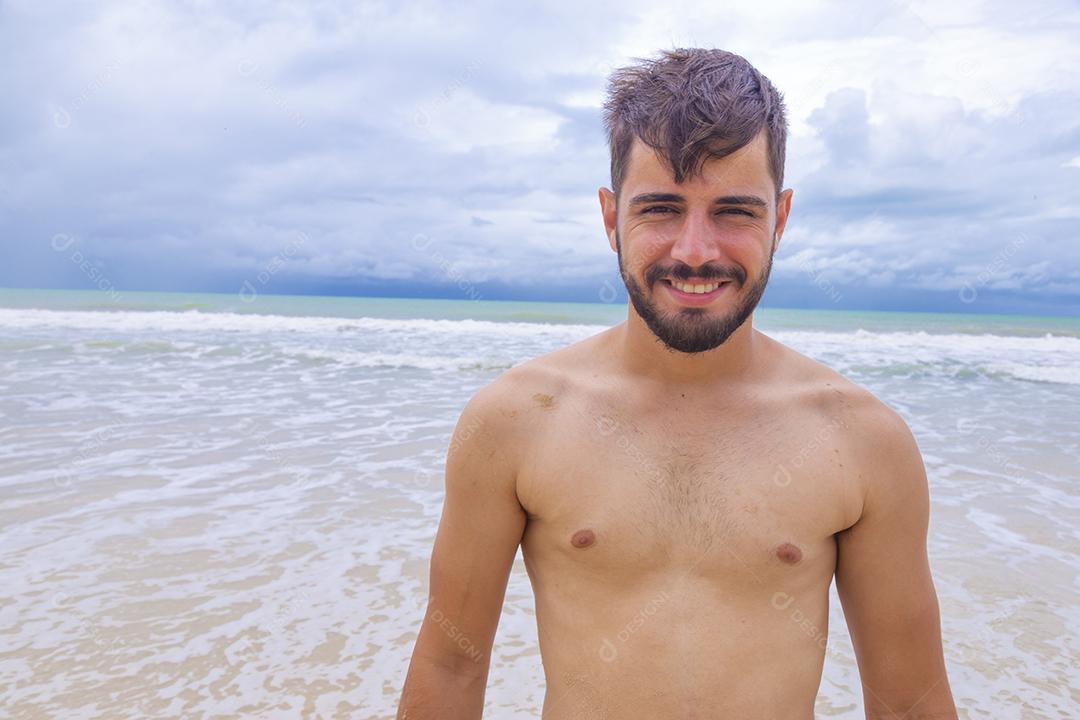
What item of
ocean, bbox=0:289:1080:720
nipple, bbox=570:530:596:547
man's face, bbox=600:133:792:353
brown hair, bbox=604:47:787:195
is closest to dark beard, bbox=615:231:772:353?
man's face, bbox=600:133:792:353

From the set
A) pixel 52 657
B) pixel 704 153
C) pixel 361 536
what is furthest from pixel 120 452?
pixel 704 153

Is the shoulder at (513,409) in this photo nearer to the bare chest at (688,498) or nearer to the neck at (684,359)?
the bare chest at (688,498)

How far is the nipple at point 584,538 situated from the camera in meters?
1.83

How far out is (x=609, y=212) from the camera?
1998mm

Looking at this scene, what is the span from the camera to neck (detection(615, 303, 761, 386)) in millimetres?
1967

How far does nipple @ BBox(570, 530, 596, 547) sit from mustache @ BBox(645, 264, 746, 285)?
63 cm

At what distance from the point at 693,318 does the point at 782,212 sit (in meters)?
0.39

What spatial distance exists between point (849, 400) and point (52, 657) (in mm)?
3359

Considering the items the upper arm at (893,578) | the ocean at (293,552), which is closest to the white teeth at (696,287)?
the upper arm at (893,578)

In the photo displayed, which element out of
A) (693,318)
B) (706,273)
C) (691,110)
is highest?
(691,110)

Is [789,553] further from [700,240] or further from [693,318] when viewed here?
[700,240]

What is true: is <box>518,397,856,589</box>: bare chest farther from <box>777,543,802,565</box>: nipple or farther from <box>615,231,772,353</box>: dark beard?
<box>615,231,772,353</box>: dark beard

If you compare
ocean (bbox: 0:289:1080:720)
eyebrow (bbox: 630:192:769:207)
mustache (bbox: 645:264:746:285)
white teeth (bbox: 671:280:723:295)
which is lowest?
ocean (bbox: 0:289:1080:720)

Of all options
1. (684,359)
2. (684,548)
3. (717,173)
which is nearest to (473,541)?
(684,548)
